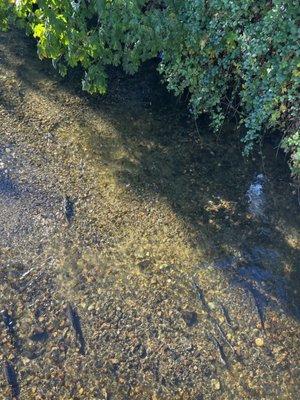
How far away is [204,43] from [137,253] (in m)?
1.79

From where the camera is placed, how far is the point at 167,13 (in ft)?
12.8

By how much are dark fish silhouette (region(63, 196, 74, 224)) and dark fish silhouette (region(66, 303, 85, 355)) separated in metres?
0.79

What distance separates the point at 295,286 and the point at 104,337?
150 cm

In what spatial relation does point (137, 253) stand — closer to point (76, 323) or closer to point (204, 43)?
point (76, 323)

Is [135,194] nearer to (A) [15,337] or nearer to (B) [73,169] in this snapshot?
(B) [73,169]

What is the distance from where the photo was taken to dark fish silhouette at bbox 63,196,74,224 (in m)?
3.93

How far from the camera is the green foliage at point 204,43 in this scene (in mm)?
3611

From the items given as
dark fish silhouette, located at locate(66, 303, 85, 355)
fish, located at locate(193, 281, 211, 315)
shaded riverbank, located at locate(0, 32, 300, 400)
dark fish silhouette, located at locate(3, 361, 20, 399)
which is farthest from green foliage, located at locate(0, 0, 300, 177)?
dark fish silhouette, located at locate(3, 361, 20, 399)

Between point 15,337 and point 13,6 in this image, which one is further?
point 13,6

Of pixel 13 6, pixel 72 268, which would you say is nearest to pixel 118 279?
pixel 72 268

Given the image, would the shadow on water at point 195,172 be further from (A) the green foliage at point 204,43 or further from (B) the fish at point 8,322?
(B) the fish at point 8,322

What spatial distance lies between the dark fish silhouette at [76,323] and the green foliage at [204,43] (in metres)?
2.01

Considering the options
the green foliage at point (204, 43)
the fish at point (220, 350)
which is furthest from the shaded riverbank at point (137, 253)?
the green foliage at point (204, 43)

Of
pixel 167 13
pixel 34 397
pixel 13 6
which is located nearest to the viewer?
pixel 34 397
